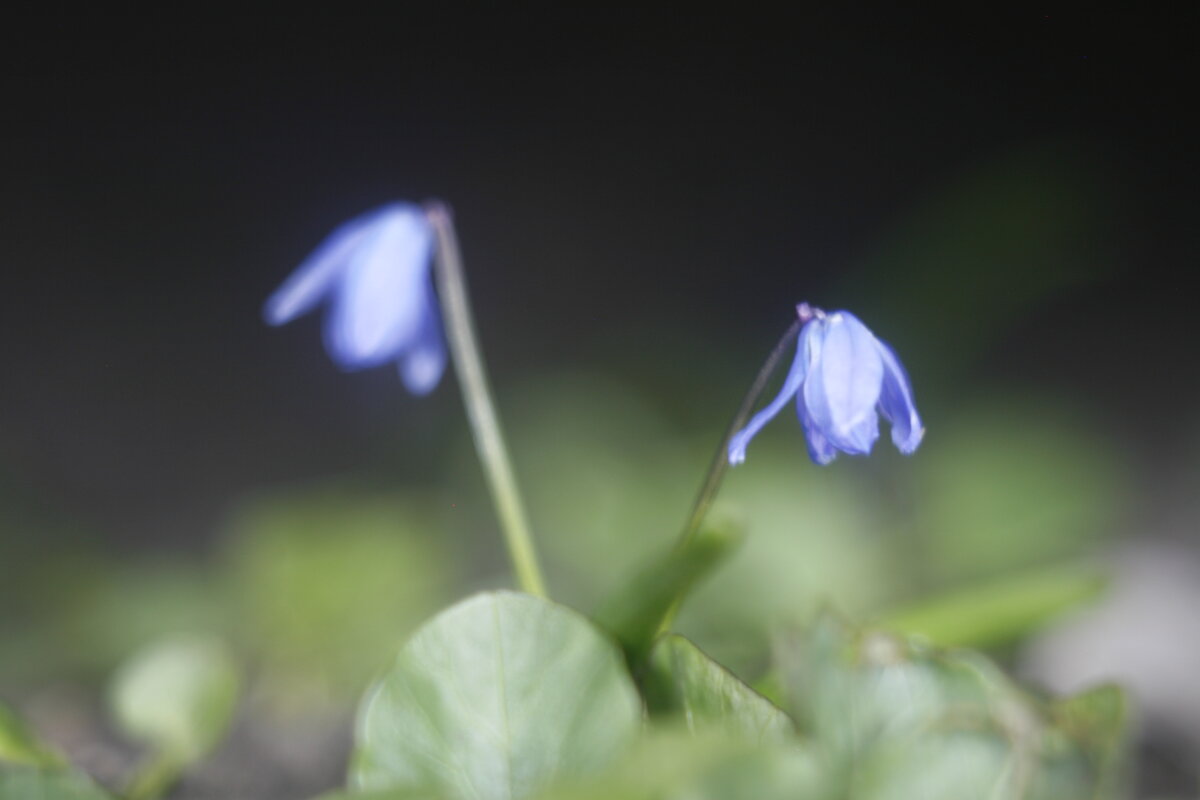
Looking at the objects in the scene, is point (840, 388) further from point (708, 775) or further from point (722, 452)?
point (708, 775)

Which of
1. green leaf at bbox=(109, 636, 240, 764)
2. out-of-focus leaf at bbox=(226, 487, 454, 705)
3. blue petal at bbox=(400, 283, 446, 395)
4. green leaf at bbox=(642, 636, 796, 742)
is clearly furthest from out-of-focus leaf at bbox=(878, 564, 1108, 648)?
out-of-focus leaf at bbox=(226, 487, 454, 705)

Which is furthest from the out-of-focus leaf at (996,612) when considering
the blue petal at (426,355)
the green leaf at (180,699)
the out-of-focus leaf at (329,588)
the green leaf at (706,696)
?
the out-of-focus leaf at (329,588)

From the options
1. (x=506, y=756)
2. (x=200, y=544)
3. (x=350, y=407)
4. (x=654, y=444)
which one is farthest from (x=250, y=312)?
(x=506, y=756)

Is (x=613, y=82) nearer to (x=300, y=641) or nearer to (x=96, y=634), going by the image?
(x=300, y=641)

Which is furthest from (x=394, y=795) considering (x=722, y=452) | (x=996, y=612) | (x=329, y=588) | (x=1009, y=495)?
(x=1009, y=495)

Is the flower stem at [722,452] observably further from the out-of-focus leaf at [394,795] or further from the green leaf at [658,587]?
the out-of-focus leaf at [394,795]

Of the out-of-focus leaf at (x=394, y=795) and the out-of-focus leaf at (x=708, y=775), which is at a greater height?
the out-of-focus leaf at (x=708, y=775)
